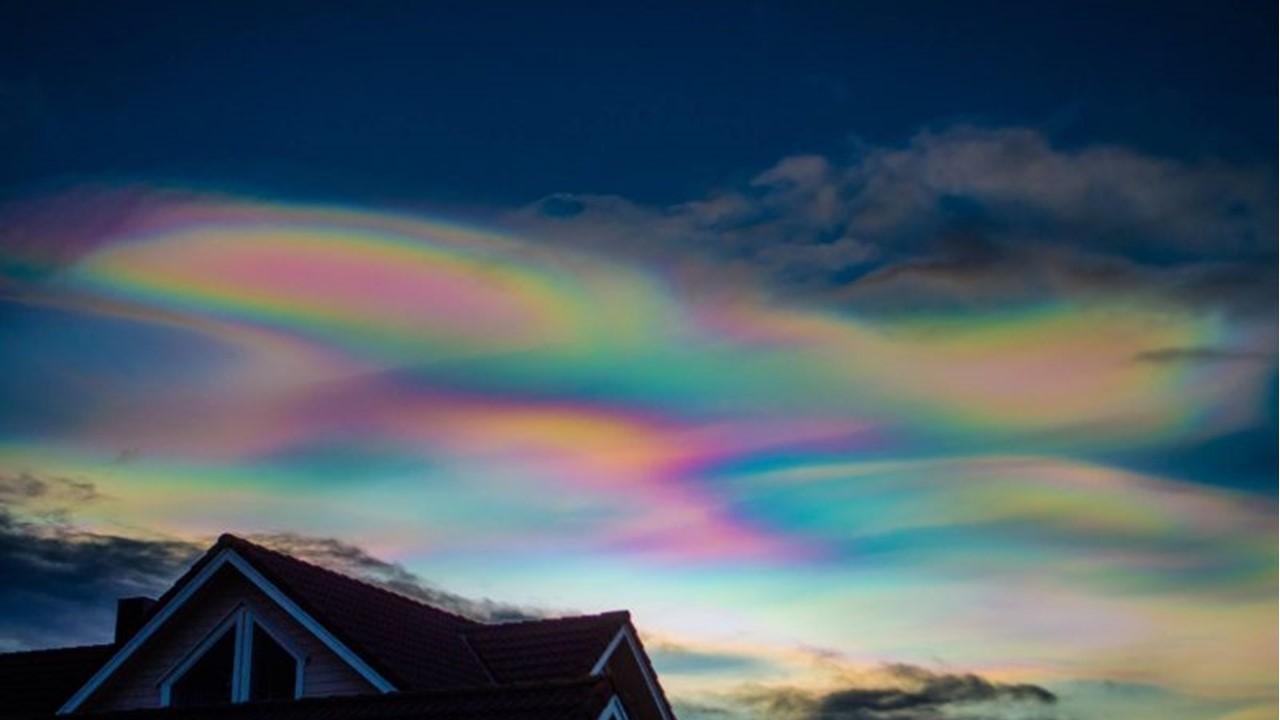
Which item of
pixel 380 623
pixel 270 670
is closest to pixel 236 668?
pixel 270 670

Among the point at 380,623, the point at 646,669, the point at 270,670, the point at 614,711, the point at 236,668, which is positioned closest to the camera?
the point at 614,711

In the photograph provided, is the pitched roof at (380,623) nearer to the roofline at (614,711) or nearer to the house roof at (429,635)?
the house roof at (429,635)

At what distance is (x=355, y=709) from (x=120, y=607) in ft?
43.0

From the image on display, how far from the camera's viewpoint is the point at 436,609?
94.5 ft

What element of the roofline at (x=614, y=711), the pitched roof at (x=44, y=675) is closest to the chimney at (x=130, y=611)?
the pitched roof at (x=44, y=675)

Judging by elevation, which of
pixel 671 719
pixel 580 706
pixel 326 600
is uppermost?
pixel 326 600

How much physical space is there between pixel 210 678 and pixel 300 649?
5.84 ft

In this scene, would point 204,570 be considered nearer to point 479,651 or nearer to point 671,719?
point 479,651

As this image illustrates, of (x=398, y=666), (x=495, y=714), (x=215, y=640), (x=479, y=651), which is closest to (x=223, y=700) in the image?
(x=215, y=640)

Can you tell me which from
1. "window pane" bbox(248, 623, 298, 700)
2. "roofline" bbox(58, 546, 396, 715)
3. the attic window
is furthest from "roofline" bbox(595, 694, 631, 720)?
"window pane" bbox(248, 623, 298, 700)

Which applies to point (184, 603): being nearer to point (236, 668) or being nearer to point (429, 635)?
point (236, 668)

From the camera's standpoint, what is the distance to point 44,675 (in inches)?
1137

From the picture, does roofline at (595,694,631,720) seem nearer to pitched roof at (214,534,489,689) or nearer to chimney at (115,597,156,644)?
pitched roof at (214,534,489,689)

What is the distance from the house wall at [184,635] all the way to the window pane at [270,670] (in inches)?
12.2
